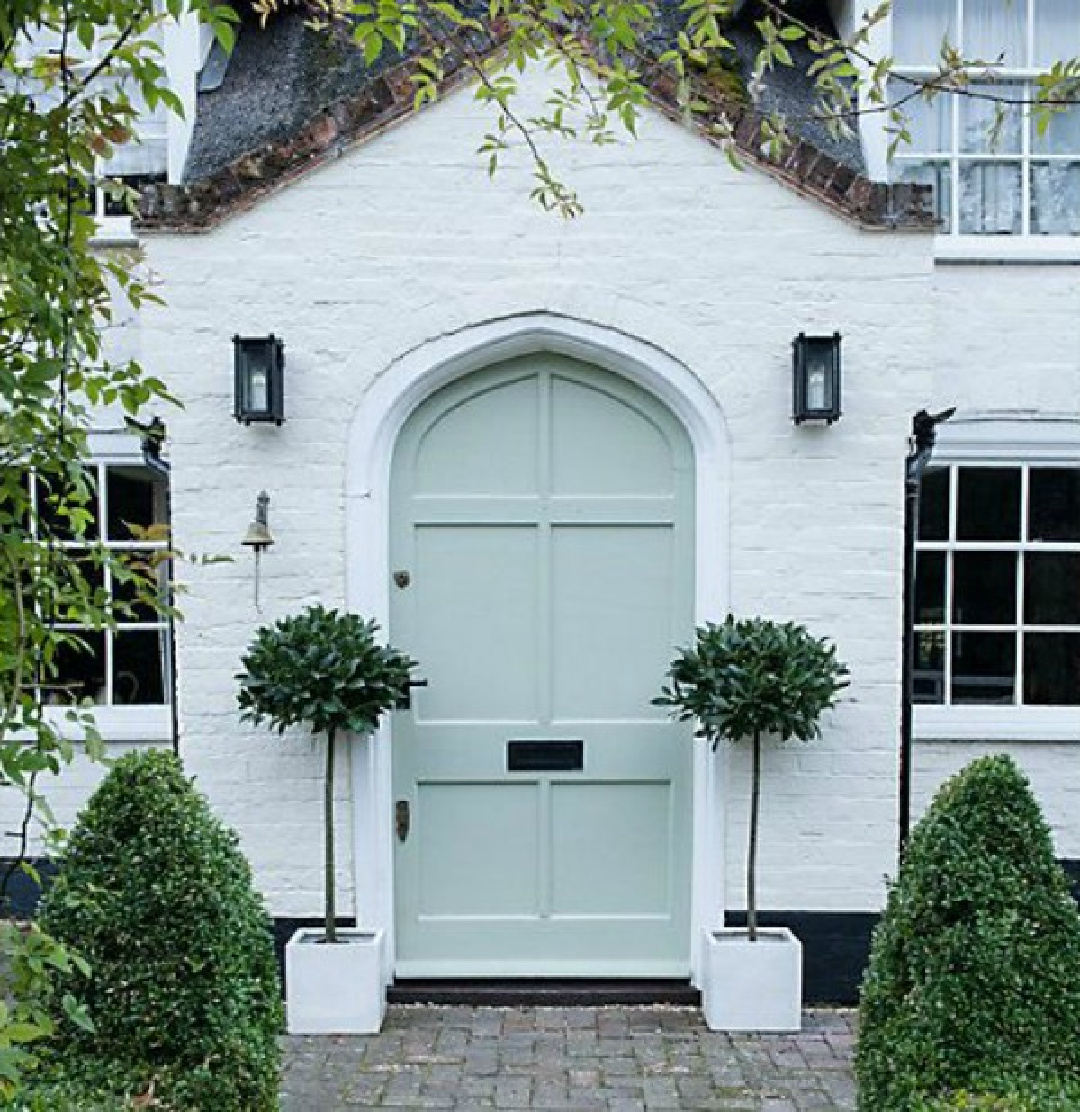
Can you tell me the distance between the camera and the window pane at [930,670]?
6.59 meters

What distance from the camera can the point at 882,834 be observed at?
5625 millimetres

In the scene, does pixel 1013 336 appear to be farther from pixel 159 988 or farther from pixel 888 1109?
pixel 159 988

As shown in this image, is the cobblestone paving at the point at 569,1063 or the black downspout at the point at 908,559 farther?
the black downspout at the point at 908,559

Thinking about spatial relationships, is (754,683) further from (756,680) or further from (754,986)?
(754,986)

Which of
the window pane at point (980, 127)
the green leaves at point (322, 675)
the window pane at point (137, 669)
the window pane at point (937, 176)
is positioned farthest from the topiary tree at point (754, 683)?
the window pane at point (980, 127)

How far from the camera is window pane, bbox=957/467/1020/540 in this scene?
21.8ft

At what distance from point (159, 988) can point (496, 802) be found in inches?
99.1

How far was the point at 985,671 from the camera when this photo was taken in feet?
21.7

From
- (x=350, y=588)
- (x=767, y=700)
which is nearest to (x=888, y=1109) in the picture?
(x=767, y=700)

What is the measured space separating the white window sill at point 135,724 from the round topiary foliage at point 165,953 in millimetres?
2874

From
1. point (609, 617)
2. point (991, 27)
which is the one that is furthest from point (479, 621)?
Answer: point (991, 27)

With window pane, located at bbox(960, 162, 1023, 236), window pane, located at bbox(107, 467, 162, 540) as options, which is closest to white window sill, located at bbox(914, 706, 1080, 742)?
window pane, located at bbox(960, 162, 1023, 236)

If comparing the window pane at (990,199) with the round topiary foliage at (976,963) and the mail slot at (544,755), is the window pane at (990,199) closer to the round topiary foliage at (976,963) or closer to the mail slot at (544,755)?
the mail slot at (544,755)

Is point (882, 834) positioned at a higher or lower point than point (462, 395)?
lower
